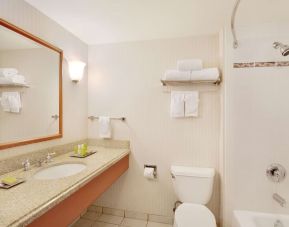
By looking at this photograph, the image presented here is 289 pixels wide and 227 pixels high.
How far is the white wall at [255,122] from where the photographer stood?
5.72 ft

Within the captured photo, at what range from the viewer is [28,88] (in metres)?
1.58

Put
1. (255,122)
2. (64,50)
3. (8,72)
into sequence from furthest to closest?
1. (64,50)
2. (255,122)
3. (8,72)

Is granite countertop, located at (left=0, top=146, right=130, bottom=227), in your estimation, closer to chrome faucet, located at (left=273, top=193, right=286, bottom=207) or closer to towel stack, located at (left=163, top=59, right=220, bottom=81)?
towel stack, located at (left=163, top=59, right=220, bottom=81)

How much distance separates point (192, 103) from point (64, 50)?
153 cm

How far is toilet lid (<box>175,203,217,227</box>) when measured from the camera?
1508mm

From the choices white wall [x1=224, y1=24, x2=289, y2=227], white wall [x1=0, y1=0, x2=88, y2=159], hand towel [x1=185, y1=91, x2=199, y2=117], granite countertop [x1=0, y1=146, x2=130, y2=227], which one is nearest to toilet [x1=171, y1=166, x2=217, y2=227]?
white wall [x1=224, y1=24, x2=289, y2=227]

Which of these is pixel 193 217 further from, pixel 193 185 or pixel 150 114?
pixel 150 114

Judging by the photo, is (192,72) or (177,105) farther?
(177,105)

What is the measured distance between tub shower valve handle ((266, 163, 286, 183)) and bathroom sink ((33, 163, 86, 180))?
5.70ft

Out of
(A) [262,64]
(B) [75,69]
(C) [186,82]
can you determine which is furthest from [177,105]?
(B) [75,69]

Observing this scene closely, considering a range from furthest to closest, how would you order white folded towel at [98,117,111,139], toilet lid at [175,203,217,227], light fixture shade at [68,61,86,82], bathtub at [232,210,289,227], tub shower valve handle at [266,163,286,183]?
white folded towel at [98,117,111,139] → light fixture shade at [68,61,86,82] → tub shower valve handle at [266,163,286,183] → bathtub at [232,210,289,227] → toilet lid at [175,203,217,227]

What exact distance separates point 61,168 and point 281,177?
205cm

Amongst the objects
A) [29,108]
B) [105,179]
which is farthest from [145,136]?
[29,108]

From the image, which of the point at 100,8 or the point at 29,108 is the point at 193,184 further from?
the point at 100,8
